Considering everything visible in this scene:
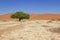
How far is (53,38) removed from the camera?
755 inches

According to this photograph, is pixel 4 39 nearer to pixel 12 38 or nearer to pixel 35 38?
pixel 12 38

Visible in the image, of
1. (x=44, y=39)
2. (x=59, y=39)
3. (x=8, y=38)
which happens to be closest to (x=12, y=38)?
(x=8, y=38)

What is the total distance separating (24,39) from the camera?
59.4ft

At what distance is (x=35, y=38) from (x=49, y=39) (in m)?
1.46

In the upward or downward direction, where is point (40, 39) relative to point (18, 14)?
upward

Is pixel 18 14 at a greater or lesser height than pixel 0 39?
lesser

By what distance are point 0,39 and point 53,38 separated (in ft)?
18.5

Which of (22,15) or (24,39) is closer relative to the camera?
(24,39)

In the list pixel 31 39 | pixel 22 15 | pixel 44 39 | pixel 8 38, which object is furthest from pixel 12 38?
pixel 22 15

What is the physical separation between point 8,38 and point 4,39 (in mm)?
498

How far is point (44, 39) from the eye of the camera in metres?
18.4

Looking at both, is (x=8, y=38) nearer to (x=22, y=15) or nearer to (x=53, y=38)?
(x=53, y=38)

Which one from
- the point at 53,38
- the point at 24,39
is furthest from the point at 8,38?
the point at 53,38

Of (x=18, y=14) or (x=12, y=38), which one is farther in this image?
(x=18, y=14)
